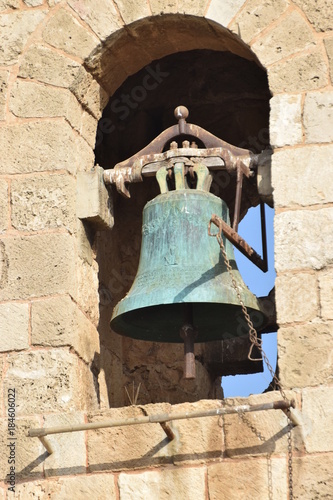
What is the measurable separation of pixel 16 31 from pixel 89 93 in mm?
444

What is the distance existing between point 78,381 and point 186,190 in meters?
0.95

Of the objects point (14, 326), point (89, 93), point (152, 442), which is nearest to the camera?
point (152, 442)

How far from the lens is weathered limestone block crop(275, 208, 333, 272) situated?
621cm

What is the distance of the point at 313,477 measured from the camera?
5.81 meters

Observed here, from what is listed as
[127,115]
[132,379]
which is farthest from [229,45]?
[132,379]

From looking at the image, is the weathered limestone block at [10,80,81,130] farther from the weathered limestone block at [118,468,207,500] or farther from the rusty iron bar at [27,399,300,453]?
the weathered limestone block at [118,468,207,500]

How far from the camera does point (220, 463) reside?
19.5 feet

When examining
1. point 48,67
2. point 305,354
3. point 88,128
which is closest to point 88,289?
point 88,128

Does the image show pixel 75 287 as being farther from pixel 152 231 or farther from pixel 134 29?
pixel 134 29

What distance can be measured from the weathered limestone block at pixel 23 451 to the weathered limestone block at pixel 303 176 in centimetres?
140

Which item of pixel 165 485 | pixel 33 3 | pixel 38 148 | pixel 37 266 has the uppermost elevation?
pixel 33 3

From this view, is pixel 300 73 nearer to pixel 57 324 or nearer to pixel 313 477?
pixel 57 324

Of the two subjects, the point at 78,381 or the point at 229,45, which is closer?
the point at 78,381

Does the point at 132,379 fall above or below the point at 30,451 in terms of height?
above
